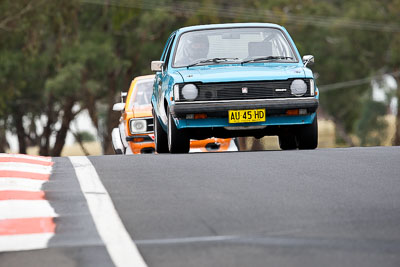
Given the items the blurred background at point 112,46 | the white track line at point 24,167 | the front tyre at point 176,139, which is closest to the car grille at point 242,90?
the front tyre at point 176,139

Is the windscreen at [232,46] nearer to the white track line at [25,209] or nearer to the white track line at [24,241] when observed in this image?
the white track line at [25,209]

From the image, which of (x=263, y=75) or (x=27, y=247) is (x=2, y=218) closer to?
(x=27, y=247)

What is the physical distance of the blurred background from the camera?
3784 centimetres

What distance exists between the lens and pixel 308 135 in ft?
42.8

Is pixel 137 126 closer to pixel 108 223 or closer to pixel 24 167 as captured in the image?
pixel 24 167

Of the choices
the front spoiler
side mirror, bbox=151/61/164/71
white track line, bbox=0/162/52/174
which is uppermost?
side mirror, bbox=151/61/164/71

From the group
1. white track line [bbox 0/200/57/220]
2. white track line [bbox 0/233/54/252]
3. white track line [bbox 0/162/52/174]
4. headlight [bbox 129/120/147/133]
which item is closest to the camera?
white track line [bbox 0/233/54/252]

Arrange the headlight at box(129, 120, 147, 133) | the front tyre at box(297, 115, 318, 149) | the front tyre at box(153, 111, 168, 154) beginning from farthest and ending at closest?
the headlight at box(129, 120, 147, 133) → the front tyre at box(153, 111, 168, 154) → the front tyre at box(297, 115, 318, 149)

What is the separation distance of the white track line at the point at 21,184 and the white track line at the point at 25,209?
72cm

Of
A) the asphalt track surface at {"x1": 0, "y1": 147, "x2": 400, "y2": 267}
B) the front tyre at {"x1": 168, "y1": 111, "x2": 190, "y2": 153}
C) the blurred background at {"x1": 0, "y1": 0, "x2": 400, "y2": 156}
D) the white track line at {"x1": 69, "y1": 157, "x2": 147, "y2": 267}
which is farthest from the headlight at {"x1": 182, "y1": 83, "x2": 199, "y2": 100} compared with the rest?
the blurred background at {"x1": 0, "y1": 0, "x2": 400, "y2": 156}

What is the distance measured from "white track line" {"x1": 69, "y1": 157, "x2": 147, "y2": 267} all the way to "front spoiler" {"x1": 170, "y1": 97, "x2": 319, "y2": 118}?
2.98 meters

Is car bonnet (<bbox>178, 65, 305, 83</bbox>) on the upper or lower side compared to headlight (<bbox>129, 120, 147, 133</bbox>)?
upper

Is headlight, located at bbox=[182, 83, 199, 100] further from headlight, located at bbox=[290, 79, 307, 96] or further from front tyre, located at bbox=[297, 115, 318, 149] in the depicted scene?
front tyre, located at bbox=[297, 115, 318, 149]

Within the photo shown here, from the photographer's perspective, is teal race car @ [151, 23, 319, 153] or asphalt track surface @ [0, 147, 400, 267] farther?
teal race car @ [151, 23, 319, 153]
